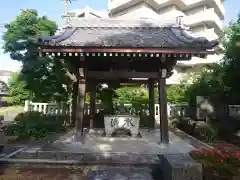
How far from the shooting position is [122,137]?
1030 cm

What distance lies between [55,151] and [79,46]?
348 centimetres

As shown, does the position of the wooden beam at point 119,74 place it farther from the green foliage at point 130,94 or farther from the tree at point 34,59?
the green foliage at point 130,94

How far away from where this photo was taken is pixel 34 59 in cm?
1320

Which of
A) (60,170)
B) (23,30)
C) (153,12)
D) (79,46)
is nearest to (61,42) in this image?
(79,46)

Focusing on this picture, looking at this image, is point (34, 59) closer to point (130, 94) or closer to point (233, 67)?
point (233, 67)

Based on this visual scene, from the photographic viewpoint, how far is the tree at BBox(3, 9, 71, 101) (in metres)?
13.3

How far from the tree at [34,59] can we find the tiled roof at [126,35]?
330 cm

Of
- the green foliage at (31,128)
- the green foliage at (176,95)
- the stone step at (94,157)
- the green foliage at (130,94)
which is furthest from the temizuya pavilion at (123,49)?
the green foliage at (130,94)

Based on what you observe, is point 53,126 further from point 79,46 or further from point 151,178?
point 151,178

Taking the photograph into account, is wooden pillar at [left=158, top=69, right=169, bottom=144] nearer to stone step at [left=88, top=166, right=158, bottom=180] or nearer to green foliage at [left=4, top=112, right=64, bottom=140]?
stone step at [left=88, top=166, right=158, bottom=180]

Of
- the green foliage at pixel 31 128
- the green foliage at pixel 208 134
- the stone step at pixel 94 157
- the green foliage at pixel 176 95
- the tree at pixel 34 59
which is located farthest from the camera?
the green foliage at pixel 176 95

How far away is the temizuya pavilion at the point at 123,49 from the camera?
7.78 meters

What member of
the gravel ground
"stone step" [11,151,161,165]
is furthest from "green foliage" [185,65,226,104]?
the gravel ground

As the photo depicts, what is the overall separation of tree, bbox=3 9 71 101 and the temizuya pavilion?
326 centimetres
